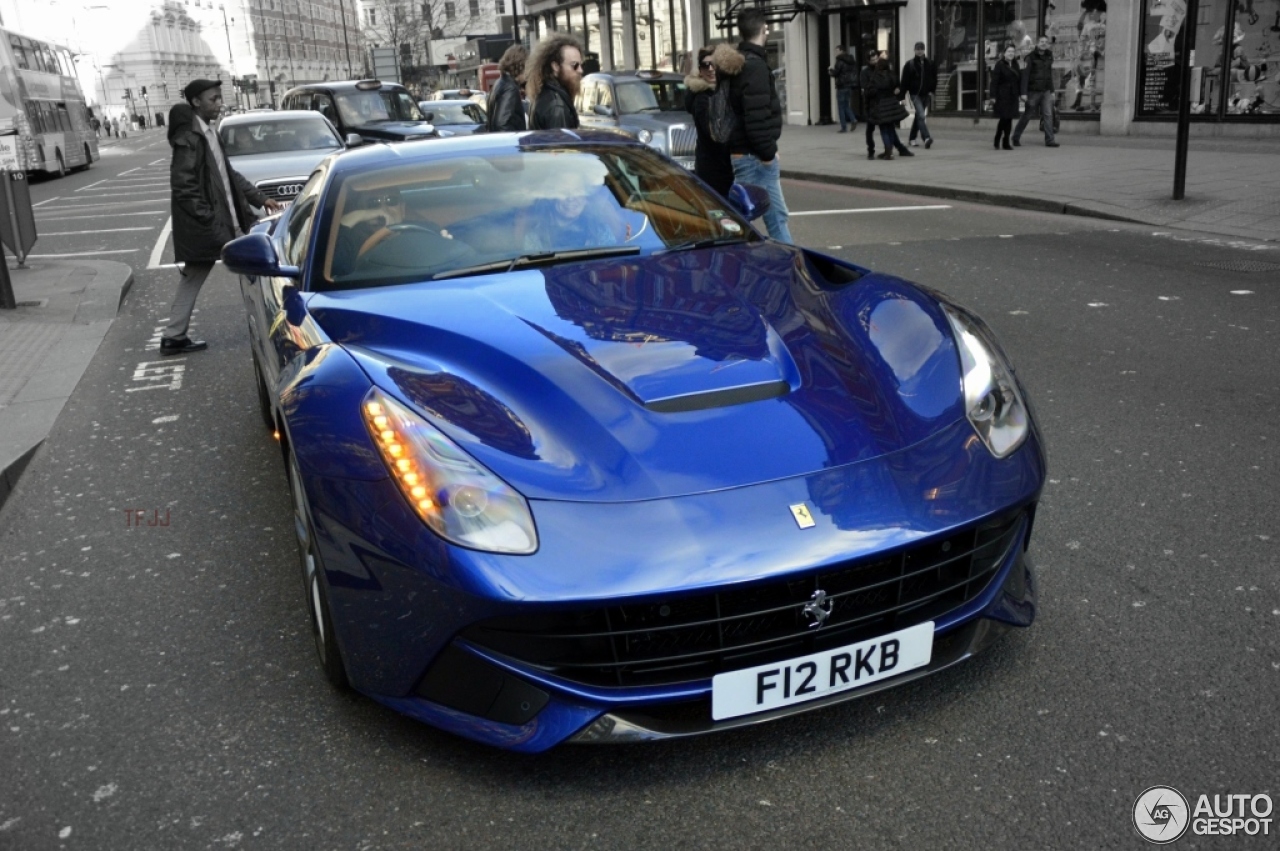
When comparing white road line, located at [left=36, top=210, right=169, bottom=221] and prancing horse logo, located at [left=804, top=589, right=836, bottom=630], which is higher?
prancing horse logo, located at [left=804, top=589, right=836, bottom=630]

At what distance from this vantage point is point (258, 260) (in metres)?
4.08

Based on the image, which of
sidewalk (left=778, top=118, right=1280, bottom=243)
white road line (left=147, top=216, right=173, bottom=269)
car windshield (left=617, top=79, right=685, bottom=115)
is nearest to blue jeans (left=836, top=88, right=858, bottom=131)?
sidewalk (left=778, top=118, right=1280, bottom=243)

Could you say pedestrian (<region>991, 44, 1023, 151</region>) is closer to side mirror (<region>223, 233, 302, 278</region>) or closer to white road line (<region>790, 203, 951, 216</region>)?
white road line (<region>790, 203, 951, 216</region>)

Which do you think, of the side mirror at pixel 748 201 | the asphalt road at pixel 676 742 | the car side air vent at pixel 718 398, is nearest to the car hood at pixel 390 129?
the asphalt road at pixel 676 742

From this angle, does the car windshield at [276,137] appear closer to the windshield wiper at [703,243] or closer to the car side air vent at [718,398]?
the windshield wiper at [703,243]

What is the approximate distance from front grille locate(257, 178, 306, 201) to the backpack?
19.8 ft

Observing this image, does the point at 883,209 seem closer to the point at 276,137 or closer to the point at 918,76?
the point at 276,137

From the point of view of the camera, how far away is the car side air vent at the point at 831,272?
3751 mm

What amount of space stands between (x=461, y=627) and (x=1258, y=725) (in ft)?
5.95

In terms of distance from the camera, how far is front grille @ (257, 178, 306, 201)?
12641mm

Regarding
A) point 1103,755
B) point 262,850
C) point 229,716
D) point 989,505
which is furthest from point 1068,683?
point 229,716

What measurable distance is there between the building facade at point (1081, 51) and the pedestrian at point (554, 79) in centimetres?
175

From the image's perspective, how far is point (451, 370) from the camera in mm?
3070

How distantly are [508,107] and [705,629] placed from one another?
335 inches
